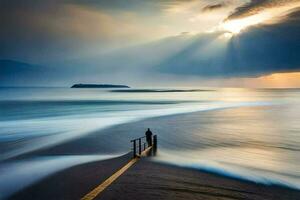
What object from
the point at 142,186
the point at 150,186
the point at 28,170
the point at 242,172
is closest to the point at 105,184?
the point at 142,186

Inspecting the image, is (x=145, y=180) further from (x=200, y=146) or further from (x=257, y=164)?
(x=200, y=146)

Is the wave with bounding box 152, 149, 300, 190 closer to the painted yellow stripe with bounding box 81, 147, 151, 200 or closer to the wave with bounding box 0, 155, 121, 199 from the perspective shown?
the painted yellow stripe with bounding box 81, 147, 151, 200

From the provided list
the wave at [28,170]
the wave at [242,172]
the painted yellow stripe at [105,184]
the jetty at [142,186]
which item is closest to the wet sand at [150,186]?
the jetty at [142,186]

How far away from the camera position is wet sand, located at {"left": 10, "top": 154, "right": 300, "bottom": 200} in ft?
41.6

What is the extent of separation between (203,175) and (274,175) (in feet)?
16.1

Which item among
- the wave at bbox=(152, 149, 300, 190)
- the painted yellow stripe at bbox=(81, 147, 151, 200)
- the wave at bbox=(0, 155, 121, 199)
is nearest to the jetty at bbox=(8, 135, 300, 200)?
the painted yellow stripe at bbox=(81, 147, 151, 200)

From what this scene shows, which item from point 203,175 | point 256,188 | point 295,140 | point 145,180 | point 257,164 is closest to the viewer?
point 145,180

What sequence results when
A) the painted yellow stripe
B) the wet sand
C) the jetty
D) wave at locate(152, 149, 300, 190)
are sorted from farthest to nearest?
wave at locate(152, 149, 300, 190) → the wet sand → the jetty → the painted yellow stripe

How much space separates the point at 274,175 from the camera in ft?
62.9

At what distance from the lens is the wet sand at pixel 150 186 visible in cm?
1267

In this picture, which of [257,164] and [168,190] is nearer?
[168,190]

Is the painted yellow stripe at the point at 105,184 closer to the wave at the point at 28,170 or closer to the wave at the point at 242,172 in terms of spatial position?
the wave at the point at 242,172

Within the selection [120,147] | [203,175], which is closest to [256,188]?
[203,175]

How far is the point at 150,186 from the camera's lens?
13.5 meters
